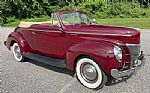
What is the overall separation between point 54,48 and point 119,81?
1.92 meters

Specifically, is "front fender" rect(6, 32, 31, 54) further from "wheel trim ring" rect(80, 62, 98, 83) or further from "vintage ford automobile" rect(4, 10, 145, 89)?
"wheel trim ring" rect(80, 62, 98, 83)

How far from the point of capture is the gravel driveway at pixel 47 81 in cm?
538

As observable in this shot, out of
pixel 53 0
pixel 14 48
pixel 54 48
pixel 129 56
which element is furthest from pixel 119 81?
pixel 53 0

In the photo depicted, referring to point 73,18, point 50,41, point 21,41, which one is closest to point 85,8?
point 21,41

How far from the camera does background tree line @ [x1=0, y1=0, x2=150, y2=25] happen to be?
25031 millimetres

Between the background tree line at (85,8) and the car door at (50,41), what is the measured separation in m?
18.0

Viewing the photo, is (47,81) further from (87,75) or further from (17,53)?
(17,53)

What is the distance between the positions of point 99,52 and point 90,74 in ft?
2.06

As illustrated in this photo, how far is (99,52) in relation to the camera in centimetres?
521

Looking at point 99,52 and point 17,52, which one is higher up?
point 99,52

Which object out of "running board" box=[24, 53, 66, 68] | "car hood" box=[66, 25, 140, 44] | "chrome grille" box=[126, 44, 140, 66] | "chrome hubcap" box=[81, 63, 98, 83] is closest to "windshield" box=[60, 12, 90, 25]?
"car hood" box=[66, 25, 140, 44]

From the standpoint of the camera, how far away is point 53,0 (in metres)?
28.5

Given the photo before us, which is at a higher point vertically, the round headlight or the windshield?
the windshield

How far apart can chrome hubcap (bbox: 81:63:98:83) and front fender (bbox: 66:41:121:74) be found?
273 millimetres
